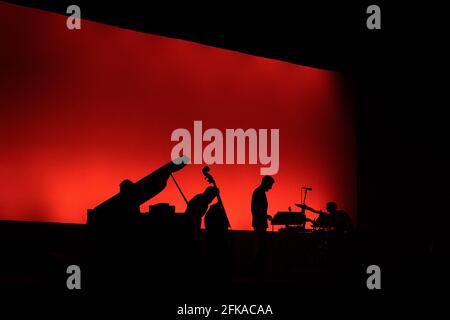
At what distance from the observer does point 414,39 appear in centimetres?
799

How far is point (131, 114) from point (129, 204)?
3.49 m

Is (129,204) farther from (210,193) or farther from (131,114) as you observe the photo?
(131,114)

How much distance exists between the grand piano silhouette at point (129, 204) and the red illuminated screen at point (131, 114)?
8.52 ft

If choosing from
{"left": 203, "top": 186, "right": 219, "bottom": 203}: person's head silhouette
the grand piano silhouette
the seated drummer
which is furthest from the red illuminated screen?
{"left": 203, "top": 186, "right": 219, "bottom": 203}: person's head silhouette

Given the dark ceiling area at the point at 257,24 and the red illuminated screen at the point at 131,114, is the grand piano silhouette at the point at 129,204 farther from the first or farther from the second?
the dark ceiling area at the point at 257,24

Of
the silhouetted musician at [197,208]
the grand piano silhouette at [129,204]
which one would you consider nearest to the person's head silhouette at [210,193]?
the silhouetted musician at [197,208]

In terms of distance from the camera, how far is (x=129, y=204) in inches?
166

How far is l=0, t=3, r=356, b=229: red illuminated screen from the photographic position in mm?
6496

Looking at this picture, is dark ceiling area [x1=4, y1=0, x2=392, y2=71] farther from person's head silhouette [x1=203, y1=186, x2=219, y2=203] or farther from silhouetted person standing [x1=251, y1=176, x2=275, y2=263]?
person's head silhouette [x1=203, y1=186, x2=219, y2=203]

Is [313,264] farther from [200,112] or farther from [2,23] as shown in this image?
[2,23]

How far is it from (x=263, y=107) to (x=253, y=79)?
0.51m

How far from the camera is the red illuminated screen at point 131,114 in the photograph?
6496 mm
